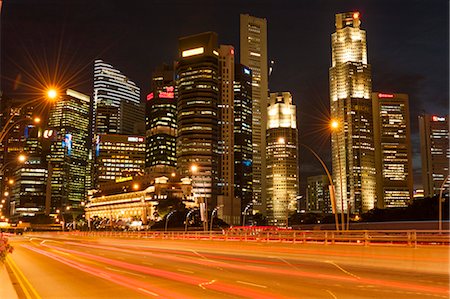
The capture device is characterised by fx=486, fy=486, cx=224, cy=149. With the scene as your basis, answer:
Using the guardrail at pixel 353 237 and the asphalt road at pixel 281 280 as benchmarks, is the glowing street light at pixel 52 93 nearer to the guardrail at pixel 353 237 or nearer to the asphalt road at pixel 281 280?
the asphalt road at pixel 281 280

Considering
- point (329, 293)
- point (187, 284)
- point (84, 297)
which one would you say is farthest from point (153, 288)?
point (329, 293)

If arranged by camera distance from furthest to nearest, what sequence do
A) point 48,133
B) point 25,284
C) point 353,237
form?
point 353,237 < point 25,284 < point 48,133

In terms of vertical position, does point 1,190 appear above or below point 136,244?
above

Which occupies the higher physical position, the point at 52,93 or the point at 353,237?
the point at 52,93

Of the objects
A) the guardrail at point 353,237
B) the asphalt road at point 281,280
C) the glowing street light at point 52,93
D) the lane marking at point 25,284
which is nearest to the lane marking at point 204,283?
the asphalt road at point 281,280

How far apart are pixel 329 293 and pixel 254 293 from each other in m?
2.69

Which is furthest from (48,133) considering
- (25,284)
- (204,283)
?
(204,283)

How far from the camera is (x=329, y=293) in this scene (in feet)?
57.1

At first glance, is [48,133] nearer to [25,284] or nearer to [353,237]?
[25,284]

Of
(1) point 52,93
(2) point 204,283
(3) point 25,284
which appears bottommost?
(3) point 25,284

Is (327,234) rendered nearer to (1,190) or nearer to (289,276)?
(289,276)

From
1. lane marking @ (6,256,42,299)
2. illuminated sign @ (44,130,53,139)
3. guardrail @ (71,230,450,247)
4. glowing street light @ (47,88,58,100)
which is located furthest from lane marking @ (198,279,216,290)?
guardrail @ (71,230,450,247)

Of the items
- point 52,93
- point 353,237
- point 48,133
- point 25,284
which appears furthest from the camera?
point 353,237

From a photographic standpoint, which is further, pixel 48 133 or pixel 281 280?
pixel 281 280
